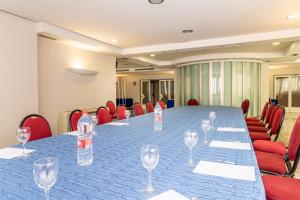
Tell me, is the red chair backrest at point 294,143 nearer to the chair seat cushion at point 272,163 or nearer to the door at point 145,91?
the chair seat cushion at point 272,163

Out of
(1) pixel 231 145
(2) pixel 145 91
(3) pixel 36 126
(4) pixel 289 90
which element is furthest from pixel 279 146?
(2) pixel 145 91

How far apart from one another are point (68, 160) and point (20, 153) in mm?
417

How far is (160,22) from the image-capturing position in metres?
3.95

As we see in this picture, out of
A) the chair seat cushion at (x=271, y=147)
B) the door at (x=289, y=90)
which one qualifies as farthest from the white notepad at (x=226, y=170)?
the door at (x=289, y=90)

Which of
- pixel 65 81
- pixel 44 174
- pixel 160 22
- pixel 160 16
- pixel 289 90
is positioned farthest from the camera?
pixel 289 90

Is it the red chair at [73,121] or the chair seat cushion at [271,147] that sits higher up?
the red chair at [73,121]

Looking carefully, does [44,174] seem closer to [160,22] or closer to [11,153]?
[11,153]

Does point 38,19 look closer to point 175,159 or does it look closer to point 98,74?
point 98,74

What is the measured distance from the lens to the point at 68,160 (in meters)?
1.34

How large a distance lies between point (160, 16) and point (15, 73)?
2472mm

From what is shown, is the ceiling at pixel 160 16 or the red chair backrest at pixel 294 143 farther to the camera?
the ceiling at pixel 160 16

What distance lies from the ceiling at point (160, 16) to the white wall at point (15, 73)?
25 cm

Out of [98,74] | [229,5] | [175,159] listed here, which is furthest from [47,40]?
[175,159]

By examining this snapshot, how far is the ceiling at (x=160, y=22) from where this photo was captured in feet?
10.4
